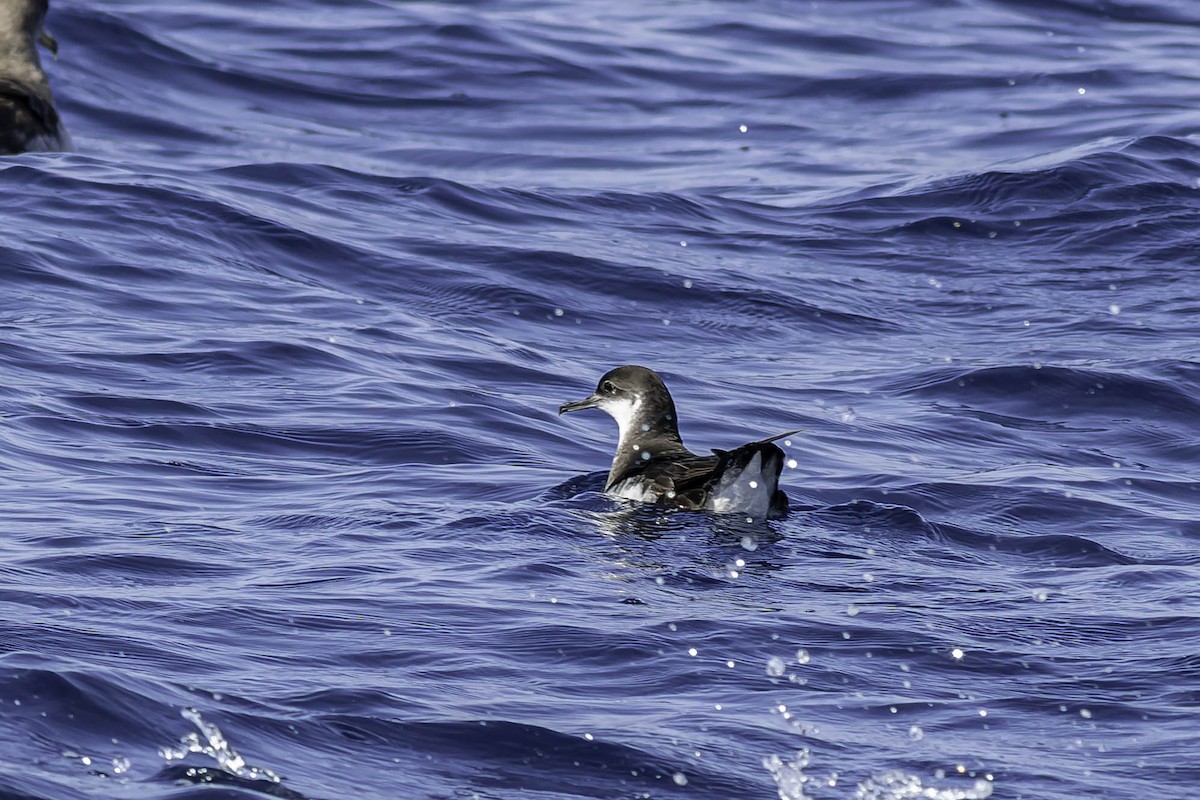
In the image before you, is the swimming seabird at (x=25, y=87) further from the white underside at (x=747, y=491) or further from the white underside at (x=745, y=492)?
the white underside at (x=747, y=491)

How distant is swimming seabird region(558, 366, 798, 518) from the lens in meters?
8.53

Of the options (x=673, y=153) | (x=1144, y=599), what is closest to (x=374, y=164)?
(x=673, y=153)

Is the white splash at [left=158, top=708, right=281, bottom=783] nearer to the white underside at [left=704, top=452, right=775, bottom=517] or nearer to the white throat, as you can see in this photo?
the white underside at [left=704, top=452, right=775, bottom=517]

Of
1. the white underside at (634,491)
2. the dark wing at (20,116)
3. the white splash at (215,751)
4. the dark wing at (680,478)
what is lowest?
the white underside at (634,491)

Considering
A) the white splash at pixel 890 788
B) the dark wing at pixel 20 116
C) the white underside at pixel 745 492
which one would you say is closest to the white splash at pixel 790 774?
the white splash at pixel 890 788

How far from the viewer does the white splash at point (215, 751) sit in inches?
210

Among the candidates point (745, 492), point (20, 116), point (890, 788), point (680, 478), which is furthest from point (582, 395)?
point (890, 788)

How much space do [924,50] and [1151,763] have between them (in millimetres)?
16716

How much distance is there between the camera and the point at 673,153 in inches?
699

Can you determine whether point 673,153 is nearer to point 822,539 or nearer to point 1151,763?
point 822,539

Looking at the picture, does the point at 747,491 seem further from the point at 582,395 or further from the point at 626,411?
the point at 582,395

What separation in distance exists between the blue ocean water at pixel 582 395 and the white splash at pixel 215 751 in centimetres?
1

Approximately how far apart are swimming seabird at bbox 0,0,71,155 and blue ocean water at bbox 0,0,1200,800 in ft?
0.88

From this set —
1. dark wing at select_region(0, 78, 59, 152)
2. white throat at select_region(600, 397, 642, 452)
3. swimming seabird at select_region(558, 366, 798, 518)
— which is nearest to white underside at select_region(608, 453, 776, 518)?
swimming seabird at select_region(558, 366, 798, 518)
